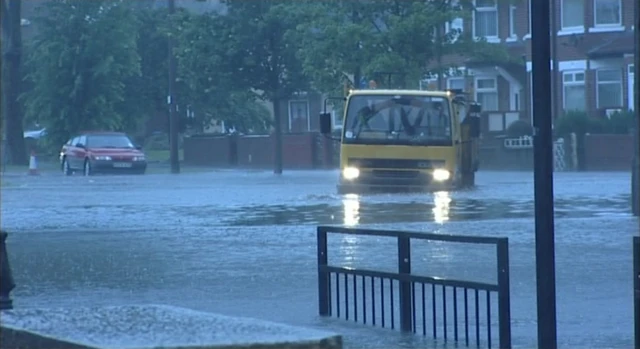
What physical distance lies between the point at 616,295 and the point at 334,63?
111 feet

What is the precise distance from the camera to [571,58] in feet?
178

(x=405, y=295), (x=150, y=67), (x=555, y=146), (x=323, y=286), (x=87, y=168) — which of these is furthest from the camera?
(x=150, y=67)

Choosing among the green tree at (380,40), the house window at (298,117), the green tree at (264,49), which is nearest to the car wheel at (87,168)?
the green tree at (264,49)

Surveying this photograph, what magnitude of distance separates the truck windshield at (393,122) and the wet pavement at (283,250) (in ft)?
4.63

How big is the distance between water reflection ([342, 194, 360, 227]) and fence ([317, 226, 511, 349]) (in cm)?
852

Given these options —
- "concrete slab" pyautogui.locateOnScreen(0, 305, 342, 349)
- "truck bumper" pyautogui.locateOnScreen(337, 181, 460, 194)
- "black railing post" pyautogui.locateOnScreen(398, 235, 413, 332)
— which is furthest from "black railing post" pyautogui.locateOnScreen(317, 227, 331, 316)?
"truck bumper" pyautogui.locateOnScreen(337, 181, 460, 194)

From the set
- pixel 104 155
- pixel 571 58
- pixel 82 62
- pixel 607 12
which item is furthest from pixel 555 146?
pixel 82 62

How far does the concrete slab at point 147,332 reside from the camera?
5.81 metres

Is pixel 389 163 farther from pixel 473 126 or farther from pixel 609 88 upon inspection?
pixel 609 88

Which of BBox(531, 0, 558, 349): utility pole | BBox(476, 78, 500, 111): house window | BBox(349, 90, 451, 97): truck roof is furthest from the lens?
BBox(476, 78, 500, 111): house window

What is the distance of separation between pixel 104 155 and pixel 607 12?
19.3m

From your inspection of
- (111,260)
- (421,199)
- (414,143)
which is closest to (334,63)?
(414,143)

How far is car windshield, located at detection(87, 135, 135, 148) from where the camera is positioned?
158 ft

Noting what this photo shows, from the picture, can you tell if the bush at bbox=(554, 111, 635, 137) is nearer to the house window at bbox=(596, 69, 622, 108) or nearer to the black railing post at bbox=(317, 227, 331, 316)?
the house window at bbox=(596, 69, 622, 108)
